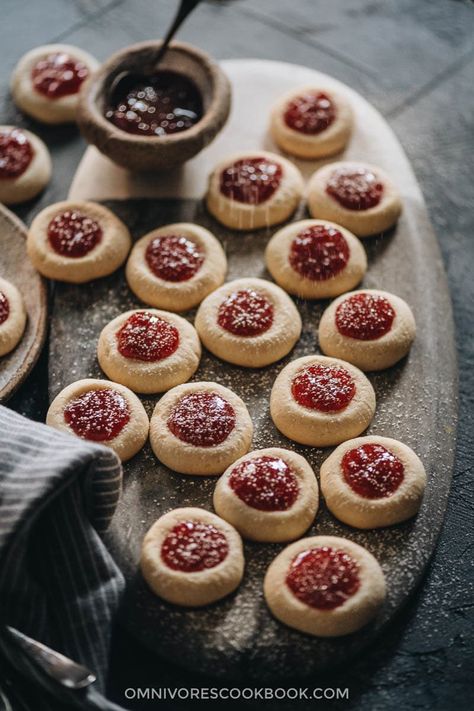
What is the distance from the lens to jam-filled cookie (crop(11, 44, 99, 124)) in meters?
4.60

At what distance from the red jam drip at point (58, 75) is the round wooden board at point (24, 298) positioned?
90 cm

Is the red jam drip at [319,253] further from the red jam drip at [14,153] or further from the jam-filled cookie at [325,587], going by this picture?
the red jam drip at [14,153]

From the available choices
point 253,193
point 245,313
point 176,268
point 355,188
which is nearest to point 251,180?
point 253,193

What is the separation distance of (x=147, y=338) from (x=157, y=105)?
1.31m

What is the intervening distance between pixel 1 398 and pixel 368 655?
176cm

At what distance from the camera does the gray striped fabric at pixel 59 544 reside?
8.96ft

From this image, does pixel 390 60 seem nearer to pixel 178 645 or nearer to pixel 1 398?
pixel 1 398

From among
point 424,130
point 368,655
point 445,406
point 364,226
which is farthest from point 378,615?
point 424,130

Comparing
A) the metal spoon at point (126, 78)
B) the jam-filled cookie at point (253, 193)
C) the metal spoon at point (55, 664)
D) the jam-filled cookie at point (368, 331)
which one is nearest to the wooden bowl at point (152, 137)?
the metal spoon at point (126, 78)

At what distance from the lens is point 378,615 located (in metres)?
2.91

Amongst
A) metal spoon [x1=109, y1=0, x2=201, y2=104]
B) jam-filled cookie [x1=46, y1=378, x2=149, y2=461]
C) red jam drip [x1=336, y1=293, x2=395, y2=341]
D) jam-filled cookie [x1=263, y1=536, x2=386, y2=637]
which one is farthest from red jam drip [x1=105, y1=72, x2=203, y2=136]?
jam-filled cookie [x1=263, y1=536, x2=386, y2=637]

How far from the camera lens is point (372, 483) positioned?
3.10 metres

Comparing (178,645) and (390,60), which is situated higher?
(390,60)

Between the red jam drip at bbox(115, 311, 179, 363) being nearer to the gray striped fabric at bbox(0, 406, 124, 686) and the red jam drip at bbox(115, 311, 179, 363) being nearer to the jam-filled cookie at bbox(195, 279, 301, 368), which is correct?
the jam-filled cookie at bbox(195, 279, 301, 368)
